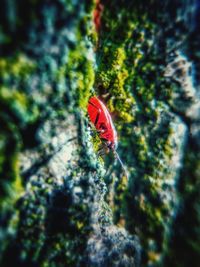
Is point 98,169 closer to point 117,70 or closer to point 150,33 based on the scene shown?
point 117,70

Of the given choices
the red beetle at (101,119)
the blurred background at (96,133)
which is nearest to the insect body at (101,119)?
the red beetle at (101,119)

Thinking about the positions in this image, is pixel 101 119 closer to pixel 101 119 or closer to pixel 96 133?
pixel 101 119

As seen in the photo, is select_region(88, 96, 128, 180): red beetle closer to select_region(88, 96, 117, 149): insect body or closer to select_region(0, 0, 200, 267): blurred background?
select_region(88, 96, 117, 149): insect body

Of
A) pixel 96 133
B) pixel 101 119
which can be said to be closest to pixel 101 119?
pixel 101 119

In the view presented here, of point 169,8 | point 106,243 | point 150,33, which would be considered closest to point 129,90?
point 150,33

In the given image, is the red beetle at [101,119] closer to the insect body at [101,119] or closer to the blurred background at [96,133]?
the insect body at [101,119]

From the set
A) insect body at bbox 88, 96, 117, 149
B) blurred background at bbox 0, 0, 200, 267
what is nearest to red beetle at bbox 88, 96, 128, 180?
insect body at bbox 88, 96, 117, 149
